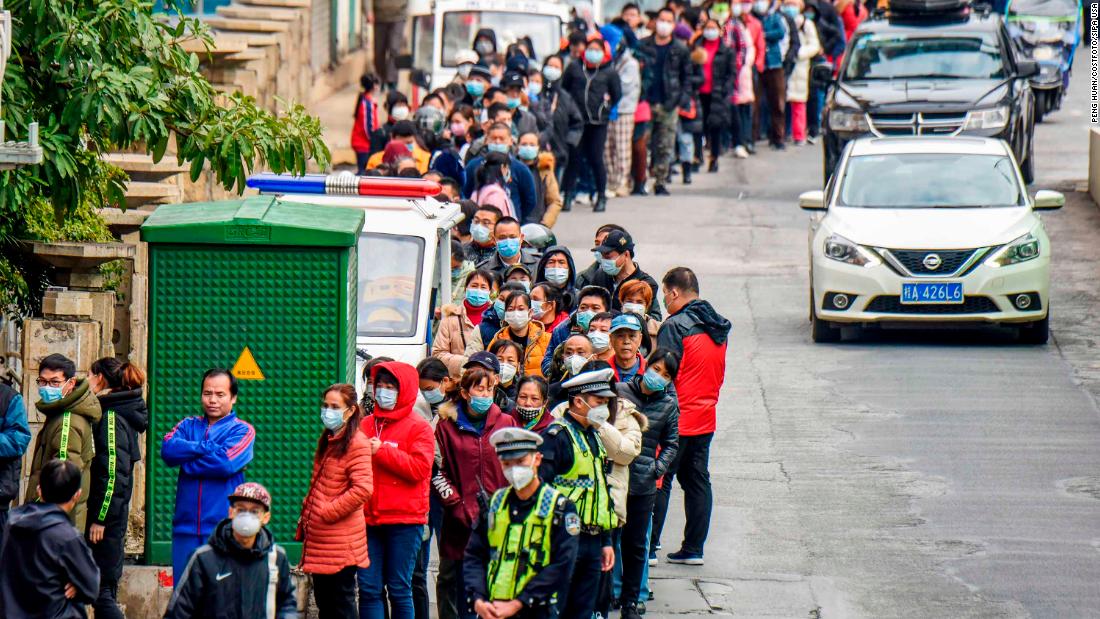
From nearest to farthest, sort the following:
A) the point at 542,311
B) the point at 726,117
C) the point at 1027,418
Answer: the point at 542,311 → the point at 1027,418 → the point at 726,117

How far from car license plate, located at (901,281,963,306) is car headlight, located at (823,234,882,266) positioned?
14.5 inches

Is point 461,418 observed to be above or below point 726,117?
below

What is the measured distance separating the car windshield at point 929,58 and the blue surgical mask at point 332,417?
1564 cm

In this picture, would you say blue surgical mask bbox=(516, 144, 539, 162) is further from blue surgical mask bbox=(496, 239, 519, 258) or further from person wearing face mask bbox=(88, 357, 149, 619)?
person wearing face mask bbox=(88, 357, 149, 619)

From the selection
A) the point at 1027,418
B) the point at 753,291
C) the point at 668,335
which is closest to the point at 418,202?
the point at 668,335

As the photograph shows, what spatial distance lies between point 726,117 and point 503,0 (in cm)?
350

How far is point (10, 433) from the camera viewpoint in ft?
33.4

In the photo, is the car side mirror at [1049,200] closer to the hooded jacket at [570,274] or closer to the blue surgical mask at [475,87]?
the hooded jacket at [570,274]

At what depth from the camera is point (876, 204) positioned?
17891 mm

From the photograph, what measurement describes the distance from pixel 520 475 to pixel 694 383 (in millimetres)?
3251

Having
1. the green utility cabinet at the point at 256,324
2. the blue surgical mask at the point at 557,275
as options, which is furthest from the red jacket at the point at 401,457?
the blue surgical mask at the point at 557,275

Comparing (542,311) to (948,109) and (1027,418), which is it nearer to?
(1027,418)

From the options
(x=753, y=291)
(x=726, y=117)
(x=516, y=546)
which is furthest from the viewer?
(x=726, y=117)

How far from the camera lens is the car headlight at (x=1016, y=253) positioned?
1692cm
